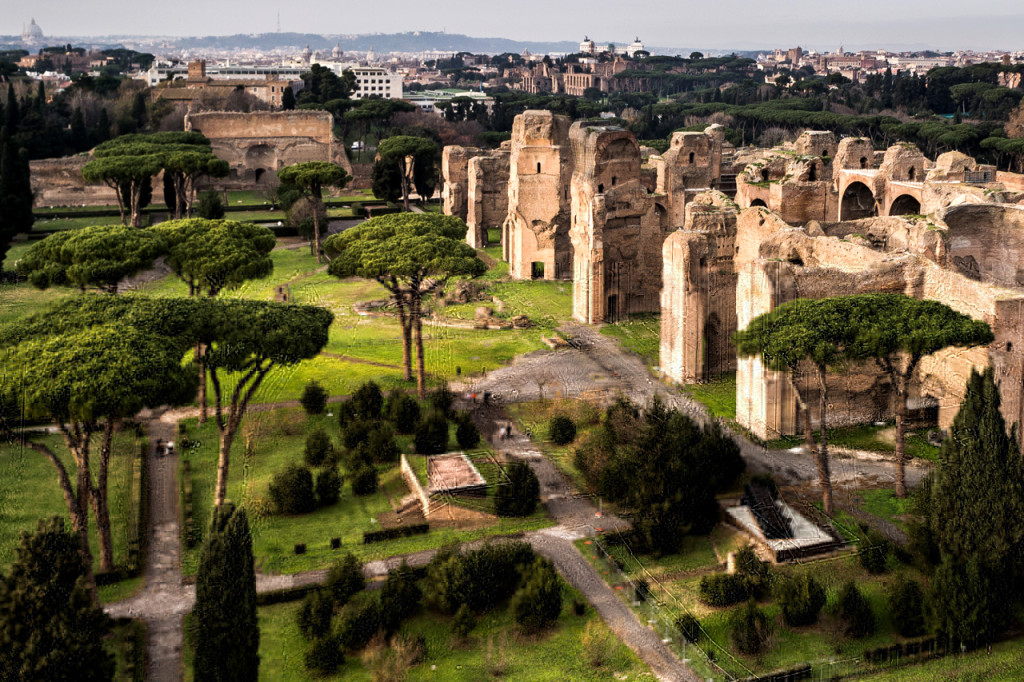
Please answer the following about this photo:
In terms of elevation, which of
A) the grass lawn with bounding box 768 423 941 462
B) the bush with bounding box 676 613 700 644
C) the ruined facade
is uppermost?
the ruined facade

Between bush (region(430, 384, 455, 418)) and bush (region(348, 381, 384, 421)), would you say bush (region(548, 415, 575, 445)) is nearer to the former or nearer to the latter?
bush (region(430, 384, 455, 418))

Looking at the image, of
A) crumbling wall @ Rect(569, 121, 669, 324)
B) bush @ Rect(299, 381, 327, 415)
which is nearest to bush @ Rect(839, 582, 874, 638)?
bush @ Rect(299, 381, 327, 415)

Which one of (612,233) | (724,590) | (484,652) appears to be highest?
(612,233)

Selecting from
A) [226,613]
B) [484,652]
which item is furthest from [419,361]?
[226,613]

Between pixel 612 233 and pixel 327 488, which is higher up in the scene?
pixel 612 233

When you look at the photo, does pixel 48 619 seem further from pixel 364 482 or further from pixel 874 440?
pixel 874 440

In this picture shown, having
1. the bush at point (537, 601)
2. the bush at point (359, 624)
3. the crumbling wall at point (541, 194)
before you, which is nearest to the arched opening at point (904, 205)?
the crumbling wall at point (541, 194)

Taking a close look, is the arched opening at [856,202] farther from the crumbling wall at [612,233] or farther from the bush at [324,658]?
the bush at [324,658]
